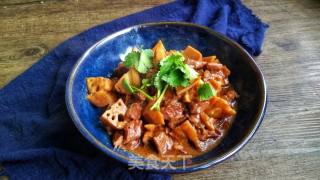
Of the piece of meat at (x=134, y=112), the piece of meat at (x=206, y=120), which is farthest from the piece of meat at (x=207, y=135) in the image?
the piece of meat at (x=134, y=112)

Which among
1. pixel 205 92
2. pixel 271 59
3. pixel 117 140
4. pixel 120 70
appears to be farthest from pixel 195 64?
pixel 271 59

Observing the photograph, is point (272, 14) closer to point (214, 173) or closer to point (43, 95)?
point (214, 173)

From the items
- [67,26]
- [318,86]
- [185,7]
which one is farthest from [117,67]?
[318,86]

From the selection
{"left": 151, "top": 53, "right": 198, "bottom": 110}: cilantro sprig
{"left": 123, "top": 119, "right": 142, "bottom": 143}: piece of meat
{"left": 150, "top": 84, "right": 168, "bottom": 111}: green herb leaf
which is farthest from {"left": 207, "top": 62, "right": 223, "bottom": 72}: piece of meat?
{"left": 123, "top": 119, "right": 142, "bottom": 143}: piece of meat

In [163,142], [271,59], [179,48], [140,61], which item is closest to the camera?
[163,142]

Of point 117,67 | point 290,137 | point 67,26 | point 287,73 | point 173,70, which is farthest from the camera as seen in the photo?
point 67,26

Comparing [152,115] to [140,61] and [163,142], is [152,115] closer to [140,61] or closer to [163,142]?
[163,142]
